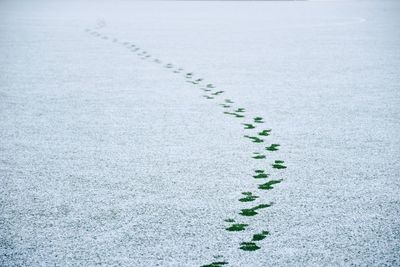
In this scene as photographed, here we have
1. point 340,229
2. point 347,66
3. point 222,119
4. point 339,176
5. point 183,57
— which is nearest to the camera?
point 340,229

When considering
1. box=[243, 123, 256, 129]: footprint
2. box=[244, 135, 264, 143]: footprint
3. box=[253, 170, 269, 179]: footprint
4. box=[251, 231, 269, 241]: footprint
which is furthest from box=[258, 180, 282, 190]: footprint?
box=[243, 123, 256, 129]: footprint

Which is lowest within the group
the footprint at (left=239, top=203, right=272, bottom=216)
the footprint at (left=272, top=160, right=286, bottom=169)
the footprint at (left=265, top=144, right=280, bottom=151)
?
the footprint at (left=239, top=203, right=272, bottom=216)

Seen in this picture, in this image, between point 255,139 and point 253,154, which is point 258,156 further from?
point 255,139

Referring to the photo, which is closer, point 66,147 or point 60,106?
point 66,147

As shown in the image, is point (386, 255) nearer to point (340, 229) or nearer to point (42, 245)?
point (340, 229)

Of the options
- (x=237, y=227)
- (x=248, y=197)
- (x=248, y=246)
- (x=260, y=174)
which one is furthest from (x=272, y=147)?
(x=248, y=246)

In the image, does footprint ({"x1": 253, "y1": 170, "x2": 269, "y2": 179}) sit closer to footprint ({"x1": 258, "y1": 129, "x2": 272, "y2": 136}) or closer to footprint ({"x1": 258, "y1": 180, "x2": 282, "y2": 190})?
footprint ({"x1": 258, "y1": 180, "x2": 282, "y2": 190})

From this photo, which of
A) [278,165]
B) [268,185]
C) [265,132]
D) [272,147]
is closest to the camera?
[268,185]

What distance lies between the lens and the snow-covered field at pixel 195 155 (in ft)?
9.86

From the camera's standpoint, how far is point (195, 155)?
14.5ft

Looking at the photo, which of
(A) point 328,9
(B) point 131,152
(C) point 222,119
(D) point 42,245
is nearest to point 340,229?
(D) point 42,245

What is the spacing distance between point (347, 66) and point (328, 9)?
10.2 metres

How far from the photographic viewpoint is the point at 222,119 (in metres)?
→ 5.41

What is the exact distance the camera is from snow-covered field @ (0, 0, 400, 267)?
9.86ft
